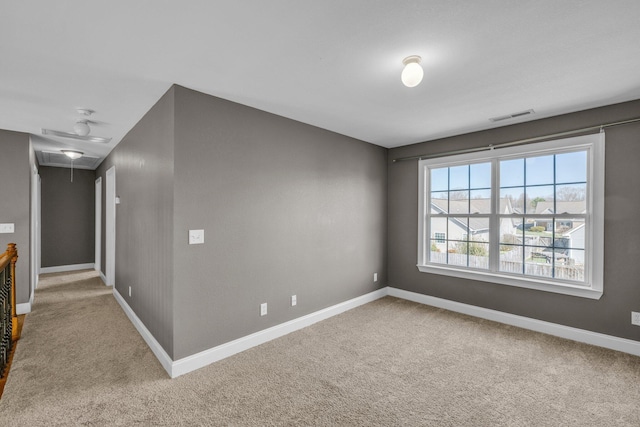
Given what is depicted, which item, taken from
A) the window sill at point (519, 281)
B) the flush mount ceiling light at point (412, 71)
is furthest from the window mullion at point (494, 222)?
the flush mount ceiling light at point (412, 71)

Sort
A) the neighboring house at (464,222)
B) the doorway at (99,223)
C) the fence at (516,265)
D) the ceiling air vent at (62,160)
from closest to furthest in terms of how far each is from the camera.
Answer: the fence at (516,265)
the neighboring house at (464,222)
the ceiling air vent at (62,160)
the doorway at (99,223)

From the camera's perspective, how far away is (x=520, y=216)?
140 inches

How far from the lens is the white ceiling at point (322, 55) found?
5.20 feet

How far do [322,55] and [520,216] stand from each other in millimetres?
3056

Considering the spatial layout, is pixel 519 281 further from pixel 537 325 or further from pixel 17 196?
pixel 17 196

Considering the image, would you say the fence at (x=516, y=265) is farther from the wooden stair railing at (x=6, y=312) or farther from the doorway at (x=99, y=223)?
the doorway at (x=99, y=223)

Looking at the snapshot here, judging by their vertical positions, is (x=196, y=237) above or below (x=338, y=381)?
above

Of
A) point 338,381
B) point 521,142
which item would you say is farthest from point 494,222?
point 338,381

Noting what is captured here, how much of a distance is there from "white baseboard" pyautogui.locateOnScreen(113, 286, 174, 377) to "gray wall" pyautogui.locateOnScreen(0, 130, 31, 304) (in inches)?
49.2

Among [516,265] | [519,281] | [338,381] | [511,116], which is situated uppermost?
[511,116]

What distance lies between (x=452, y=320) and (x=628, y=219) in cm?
203

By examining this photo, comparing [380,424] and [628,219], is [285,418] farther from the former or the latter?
[628,219]

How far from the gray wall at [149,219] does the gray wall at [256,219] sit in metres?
0.15

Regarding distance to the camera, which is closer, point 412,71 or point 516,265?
point 412,71
